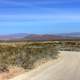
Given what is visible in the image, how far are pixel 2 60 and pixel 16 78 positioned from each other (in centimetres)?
852

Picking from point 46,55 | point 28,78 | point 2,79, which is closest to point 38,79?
point 28,78

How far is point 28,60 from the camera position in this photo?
2584 centimetres

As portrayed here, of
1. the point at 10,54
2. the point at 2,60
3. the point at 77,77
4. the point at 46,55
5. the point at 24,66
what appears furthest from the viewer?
the point at 46,55

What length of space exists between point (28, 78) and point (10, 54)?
1237 centimetres

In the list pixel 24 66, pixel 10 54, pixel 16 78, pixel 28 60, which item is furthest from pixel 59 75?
pixel 10 54

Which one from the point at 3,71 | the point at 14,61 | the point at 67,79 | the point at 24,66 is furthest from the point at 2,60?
the point at 67,79

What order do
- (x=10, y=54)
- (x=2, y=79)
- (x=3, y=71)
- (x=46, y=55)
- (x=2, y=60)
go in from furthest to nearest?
(x=46, y=55) → (x=10, y=54) → (x=2, y=60) → (x=3, y=71) → (x=2, y=79)

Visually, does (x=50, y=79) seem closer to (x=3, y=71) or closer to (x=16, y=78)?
(x=16, y=78)

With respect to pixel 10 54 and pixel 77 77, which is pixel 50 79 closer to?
pixel 77 77

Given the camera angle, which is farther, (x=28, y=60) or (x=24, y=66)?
(x=28, y=60)

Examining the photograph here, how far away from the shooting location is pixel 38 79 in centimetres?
1683

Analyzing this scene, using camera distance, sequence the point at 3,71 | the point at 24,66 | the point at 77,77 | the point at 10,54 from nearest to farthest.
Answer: the point at 77,77 < the point at 3,71 < the point at 24,66 < the point at 10,54

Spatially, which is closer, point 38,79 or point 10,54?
point 38,79

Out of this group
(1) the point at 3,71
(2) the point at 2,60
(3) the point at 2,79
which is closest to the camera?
(3) the point at 2,79
